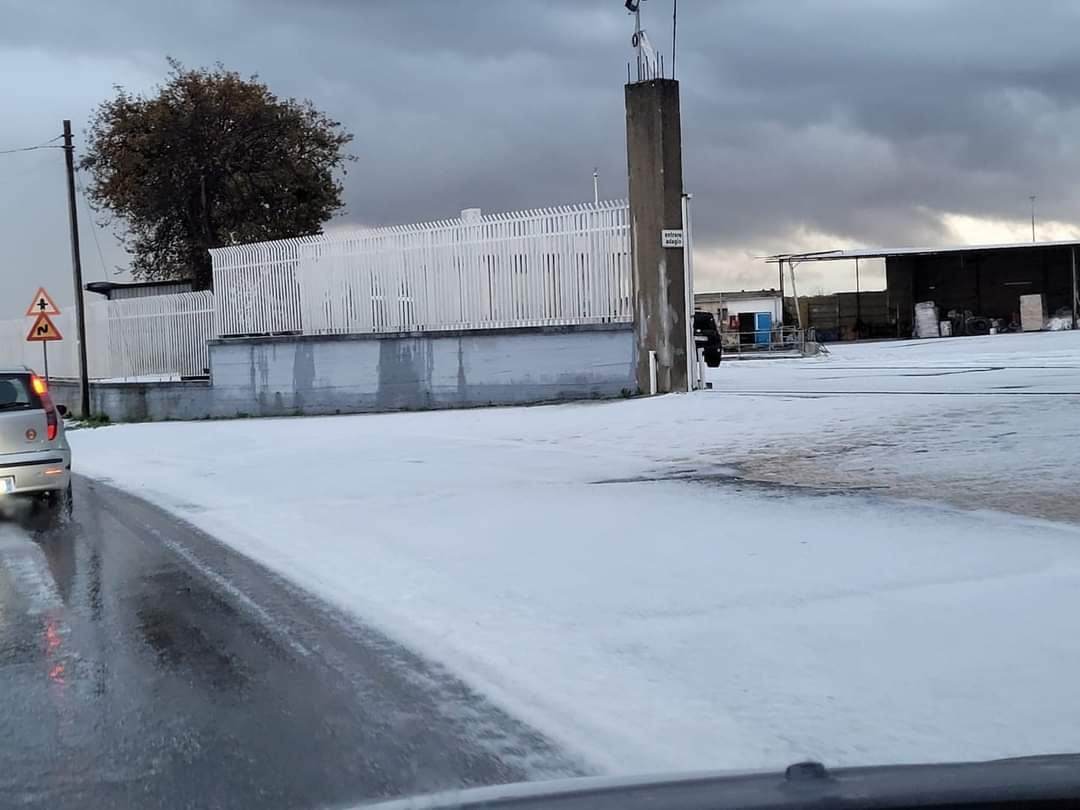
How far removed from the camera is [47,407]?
12.8 m

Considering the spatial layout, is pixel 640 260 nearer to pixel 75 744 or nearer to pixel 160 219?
pixel 75 744

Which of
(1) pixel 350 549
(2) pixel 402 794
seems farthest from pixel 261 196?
(2) pixel 402 794

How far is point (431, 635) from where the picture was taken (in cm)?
681

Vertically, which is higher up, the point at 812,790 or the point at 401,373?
the point at 401,373

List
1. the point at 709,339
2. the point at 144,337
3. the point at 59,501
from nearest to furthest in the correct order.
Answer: the point at 59,501
the point at 709,339
the point at 144,337

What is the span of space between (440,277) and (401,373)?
2074mm

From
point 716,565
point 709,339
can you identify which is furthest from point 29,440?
point 709,339

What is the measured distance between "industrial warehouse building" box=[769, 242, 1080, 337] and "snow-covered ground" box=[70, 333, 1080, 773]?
40711mm

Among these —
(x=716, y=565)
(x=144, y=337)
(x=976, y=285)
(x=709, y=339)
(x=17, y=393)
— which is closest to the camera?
(x=716, y=565)

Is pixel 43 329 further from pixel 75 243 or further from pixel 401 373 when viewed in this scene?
pixel 401 373

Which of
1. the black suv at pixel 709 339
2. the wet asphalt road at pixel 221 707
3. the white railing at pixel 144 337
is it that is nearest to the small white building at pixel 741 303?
the black suv at pixel 709 339

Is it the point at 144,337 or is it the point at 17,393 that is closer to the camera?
the point at 17,393

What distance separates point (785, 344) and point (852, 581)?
41192 mm

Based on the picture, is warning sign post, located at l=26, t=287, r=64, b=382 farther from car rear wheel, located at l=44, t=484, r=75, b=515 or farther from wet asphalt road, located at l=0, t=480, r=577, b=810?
wet asphalt road, located at l=0, t=480, r=577, b=810
